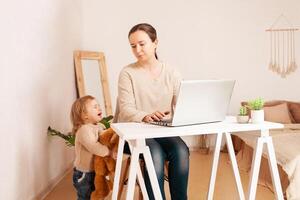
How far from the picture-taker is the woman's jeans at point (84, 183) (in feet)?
6.79

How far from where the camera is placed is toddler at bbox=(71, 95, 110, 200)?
2.00m

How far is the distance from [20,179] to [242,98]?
2.81 meters

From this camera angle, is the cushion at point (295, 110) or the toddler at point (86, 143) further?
the cushion at point (295, 110)

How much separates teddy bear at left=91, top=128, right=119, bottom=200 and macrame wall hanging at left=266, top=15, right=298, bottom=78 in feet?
9.18

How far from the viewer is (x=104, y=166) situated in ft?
6.63

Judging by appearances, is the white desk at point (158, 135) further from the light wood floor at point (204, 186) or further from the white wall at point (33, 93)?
the light wood floor at point (204, 186)

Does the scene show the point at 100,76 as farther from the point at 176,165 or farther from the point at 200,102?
the point at 200,102

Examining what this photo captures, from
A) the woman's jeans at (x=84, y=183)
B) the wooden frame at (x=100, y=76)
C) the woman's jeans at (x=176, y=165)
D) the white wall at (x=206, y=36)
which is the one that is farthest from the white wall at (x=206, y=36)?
the woman's jeans at (x=176, y=165)

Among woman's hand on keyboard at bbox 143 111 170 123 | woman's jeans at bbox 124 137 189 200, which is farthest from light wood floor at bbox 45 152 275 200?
woman's hand on keyboard at bbox 143 111 170 123

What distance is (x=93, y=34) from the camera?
161 inches

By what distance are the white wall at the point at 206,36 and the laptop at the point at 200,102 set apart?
2530mm

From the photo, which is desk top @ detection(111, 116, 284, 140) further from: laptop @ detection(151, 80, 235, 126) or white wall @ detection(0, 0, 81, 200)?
white wall @ detection(0, 0, 81, 200)

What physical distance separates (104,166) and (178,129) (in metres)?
0.65

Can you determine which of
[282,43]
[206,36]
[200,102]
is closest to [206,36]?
[206,36]
